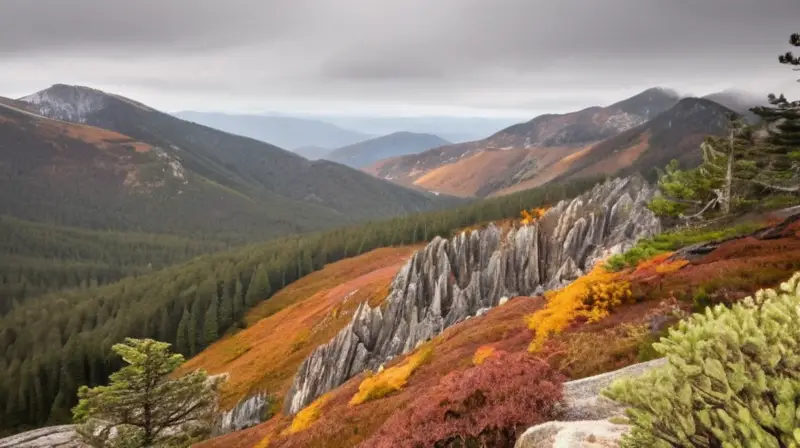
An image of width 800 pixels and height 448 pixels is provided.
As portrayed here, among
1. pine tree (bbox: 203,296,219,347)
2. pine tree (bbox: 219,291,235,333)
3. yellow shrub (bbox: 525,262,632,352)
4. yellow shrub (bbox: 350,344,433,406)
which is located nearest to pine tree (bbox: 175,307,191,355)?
pine tree (bbox: 203,296,219,347)

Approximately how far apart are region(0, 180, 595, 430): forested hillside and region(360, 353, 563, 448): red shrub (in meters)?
113

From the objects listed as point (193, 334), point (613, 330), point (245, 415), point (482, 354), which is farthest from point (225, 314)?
point (613, 330)

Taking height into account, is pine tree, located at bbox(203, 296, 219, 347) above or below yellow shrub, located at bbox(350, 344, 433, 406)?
below

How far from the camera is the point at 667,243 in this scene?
39500 mm

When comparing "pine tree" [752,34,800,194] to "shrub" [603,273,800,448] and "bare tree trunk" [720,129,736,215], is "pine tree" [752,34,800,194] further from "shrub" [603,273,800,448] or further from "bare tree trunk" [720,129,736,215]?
"shrub" [603,273,800,448]

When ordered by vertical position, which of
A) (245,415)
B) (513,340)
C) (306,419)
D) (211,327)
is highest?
(513,340)

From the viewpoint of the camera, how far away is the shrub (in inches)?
235

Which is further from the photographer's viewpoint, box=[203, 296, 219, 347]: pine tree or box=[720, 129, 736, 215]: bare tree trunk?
box=[203, 296, 219, 347]: pine tree

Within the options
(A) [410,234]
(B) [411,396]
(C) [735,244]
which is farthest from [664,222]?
(A) [410,234]

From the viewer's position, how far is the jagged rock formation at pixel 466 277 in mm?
55438

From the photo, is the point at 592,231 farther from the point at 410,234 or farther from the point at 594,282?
the point at 410,234

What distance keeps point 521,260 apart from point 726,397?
2426 inches

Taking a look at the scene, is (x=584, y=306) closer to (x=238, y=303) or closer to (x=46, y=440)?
(x=46, y=440)

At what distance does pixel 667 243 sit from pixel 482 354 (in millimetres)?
23200
